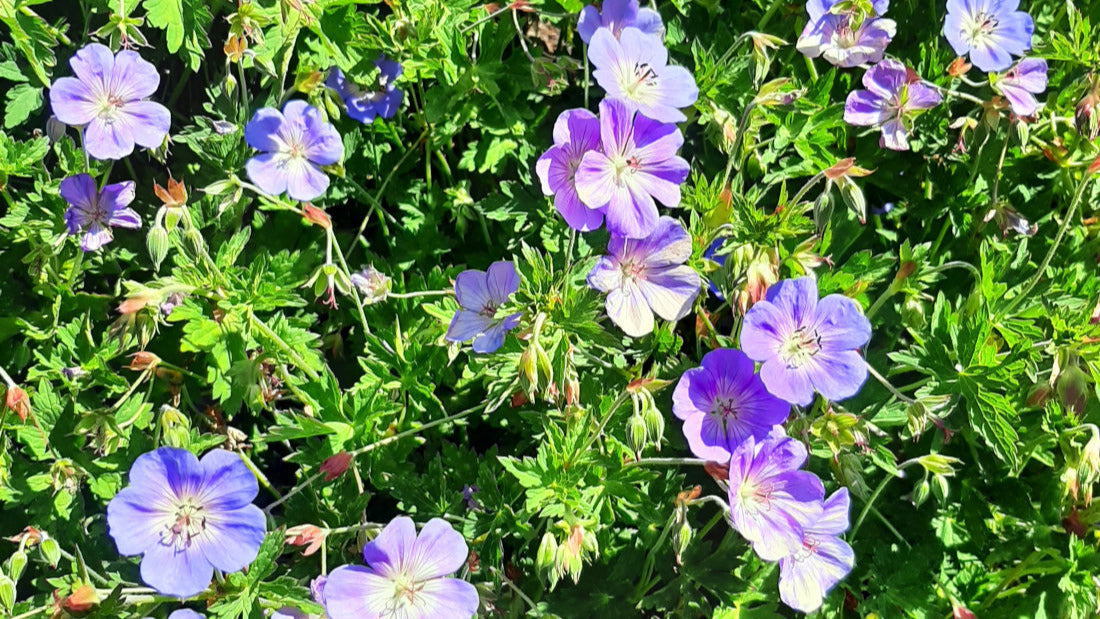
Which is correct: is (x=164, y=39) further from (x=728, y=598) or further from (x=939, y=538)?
(x=939, y=538)

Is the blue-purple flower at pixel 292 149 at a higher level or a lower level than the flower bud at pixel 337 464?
higher

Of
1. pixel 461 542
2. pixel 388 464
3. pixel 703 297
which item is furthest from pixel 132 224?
pixel 703 297

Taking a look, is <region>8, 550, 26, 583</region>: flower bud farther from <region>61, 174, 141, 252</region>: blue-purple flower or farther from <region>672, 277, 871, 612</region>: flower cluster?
<region>672, 277, 871, 612</region>: flower cluster

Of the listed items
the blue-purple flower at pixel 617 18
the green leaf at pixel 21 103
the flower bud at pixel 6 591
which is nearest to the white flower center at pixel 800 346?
the blue-purple flower at pixel 617 18

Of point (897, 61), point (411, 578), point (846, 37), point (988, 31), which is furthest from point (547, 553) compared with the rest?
point (988, 31)

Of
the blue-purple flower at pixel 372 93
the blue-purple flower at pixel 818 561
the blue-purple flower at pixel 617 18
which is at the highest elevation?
the blue-purple flower at pixel 617 18

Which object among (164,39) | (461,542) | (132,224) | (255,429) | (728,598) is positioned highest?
(164,39)

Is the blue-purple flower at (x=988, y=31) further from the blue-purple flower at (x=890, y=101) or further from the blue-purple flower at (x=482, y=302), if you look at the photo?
the blue-purple flower at (x=482, y=302)
